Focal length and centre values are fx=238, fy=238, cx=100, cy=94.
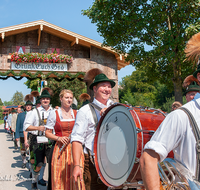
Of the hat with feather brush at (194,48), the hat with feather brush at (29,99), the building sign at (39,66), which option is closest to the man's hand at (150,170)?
the hat with feather brush at (194,48)

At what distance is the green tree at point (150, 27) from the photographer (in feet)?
26.8

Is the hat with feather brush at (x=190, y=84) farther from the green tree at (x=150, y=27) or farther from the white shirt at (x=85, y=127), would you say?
the green tree at (x=150, y=27)

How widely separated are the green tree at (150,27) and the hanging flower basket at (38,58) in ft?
7.09

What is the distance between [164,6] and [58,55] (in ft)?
16.1

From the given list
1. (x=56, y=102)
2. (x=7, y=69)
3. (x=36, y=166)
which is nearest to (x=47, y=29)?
(x=7, y=69)

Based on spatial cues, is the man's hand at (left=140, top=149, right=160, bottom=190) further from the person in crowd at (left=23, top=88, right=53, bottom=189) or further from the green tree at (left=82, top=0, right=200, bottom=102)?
the green tree at (left=82, top=0, right=200, bottom=102)

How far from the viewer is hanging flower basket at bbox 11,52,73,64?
33.7ft

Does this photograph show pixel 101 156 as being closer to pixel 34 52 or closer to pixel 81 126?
pixel 81 126

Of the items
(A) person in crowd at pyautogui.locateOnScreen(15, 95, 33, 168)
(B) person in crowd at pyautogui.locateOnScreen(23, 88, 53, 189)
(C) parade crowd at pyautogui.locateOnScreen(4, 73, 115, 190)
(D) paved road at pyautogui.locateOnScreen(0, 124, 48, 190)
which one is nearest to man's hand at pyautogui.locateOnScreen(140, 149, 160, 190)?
(C) parade crowd at pyautogui.locateOnScreen(4, 73, 115, 190)

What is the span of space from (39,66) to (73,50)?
1.82 meters

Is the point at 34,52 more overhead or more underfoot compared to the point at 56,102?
more overhead

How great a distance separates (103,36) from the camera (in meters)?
9.80

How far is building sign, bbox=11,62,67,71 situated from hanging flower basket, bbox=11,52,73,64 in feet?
0.51

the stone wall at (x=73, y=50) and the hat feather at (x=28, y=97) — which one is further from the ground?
the stone wall at (x=73, y=50)
